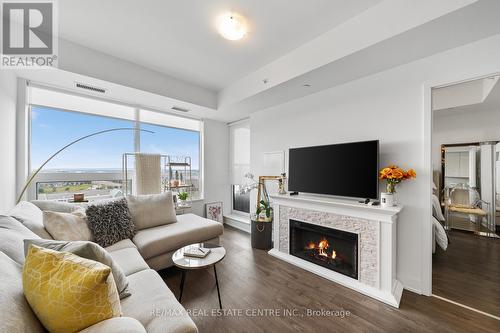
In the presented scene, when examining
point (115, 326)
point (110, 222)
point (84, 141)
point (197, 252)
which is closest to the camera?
point (115, 326)

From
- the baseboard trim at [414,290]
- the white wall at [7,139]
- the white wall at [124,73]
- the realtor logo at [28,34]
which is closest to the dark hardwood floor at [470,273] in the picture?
the baseboard trim at [414,290]

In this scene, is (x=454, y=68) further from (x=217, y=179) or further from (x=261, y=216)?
(x=217, y=179)

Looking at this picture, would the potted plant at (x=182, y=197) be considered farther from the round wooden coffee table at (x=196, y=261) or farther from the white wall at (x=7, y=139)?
the white wall at (x=7, y=139)

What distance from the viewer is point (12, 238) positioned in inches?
43.6

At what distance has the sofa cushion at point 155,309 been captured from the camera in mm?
1072

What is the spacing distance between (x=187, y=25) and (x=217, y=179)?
124 inches

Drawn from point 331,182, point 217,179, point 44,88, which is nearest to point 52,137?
point 44,88

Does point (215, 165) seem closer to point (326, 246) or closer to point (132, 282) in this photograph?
point (326, 246)

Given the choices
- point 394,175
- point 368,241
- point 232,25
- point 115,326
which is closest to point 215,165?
point 232,25

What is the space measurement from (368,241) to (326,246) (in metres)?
0.59

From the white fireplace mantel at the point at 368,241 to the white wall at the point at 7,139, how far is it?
134 inches

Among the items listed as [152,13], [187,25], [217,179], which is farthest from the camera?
[217,179]

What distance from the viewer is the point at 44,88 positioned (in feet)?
8.84

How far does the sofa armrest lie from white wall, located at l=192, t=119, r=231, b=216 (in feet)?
11.1
